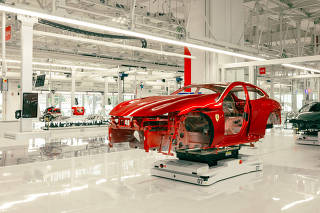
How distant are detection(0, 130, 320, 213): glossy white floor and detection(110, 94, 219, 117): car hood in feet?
3.46

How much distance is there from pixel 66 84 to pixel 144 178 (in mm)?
22182

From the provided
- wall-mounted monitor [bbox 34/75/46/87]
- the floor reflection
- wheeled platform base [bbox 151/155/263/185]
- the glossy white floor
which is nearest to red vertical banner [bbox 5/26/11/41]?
the floor reflection

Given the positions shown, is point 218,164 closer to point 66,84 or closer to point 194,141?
point 194,141

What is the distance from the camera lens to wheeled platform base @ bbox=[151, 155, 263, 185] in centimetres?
423

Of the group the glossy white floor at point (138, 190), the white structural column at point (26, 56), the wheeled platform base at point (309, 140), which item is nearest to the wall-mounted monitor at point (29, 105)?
the white structural column at point (26, 56)

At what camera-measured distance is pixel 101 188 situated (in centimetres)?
411

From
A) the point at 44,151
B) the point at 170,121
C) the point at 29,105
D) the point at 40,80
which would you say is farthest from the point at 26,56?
the point at 170,121

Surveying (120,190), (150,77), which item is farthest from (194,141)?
(150,77)

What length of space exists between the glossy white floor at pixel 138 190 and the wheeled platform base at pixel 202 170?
0.33ft

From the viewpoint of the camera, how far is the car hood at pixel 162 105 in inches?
155

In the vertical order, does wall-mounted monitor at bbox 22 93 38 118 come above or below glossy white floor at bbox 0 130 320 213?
above

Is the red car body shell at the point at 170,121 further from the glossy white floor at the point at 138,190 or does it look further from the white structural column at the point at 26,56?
the white structural column at the point at 26,56

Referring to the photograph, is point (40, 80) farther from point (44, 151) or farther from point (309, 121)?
point (309, 121)

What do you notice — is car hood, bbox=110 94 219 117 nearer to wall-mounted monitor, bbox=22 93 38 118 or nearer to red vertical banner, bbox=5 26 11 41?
wall-mounted monitor, bbox=22 93 38 118
